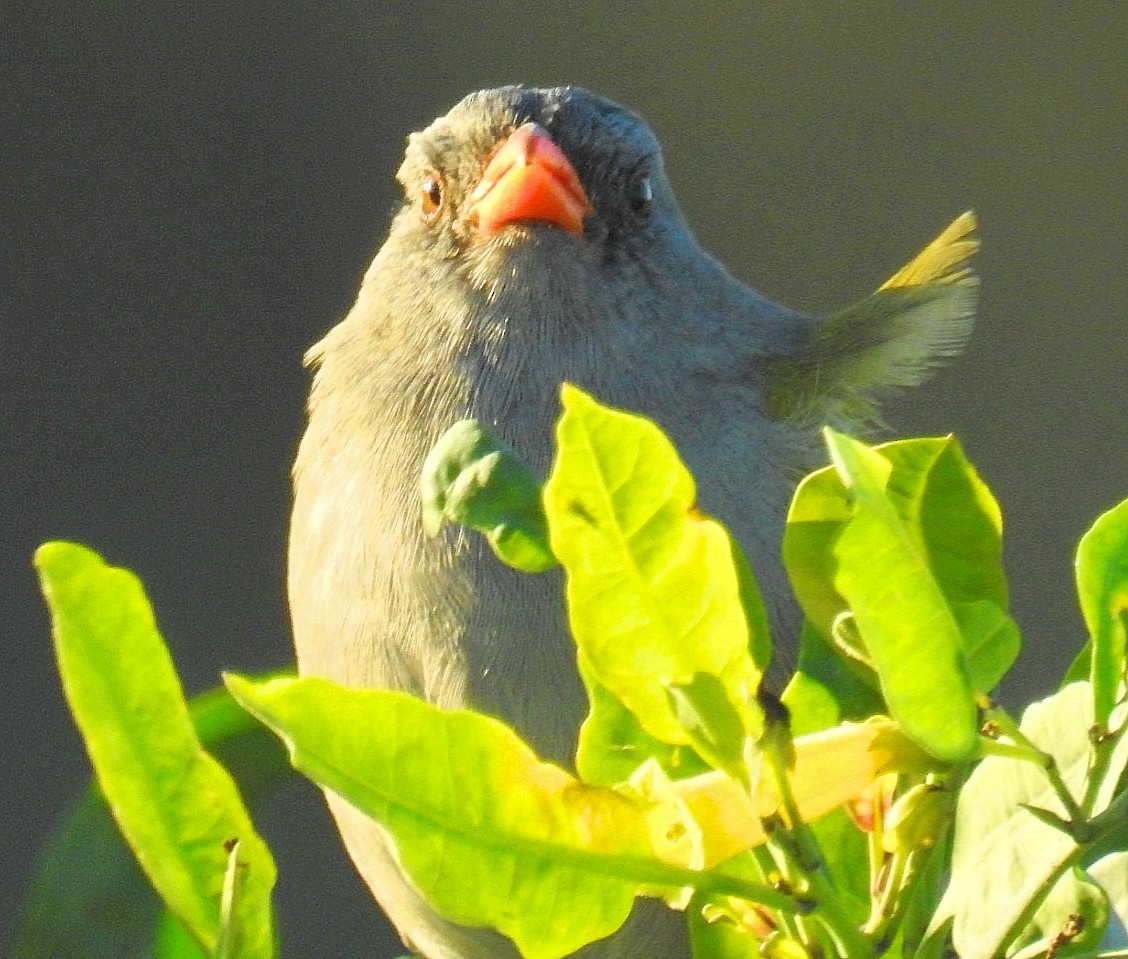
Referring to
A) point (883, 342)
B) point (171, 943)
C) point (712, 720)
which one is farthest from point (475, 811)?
point (883, 342)

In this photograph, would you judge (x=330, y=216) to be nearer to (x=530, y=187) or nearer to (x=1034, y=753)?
(x=530, y=187)

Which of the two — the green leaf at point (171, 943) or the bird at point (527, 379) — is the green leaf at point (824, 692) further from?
the bird at point (527, 379)

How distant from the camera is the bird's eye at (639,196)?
2.08m

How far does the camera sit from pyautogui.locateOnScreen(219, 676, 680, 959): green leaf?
612 millimetres

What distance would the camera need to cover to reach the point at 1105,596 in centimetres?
71

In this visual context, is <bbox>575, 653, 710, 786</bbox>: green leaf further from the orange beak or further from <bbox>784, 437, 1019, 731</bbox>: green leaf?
the orange beak

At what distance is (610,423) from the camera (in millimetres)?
635

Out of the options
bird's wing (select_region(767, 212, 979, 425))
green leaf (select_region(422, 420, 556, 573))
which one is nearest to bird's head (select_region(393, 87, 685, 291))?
bird's wing (select_region(767, 212, 979, 425))

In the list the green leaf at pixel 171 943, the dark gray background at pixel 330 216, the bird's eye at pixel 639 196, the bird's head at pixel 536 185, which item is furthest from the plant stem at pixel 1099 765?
the dark gray background at pixel 330 216

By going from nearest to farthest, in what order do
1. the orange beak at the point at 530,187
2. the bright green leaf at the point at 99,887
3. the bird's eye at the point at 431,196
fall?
the bright green leaf at the point at 99,887 < the orange beak at the point at 530,187 < the bird's eye at the point at 431,196

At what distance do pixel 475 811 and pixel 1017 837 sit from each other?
224 millimetres

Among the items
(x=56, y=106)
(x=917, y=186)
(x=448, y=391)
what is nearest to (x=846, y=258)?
(x=917, y=186)

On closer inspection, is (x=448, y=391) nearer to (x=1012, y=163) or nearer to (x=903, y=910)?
(x=903, y=910)

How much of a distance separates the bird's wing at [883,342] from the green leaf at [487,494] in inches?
30.8
